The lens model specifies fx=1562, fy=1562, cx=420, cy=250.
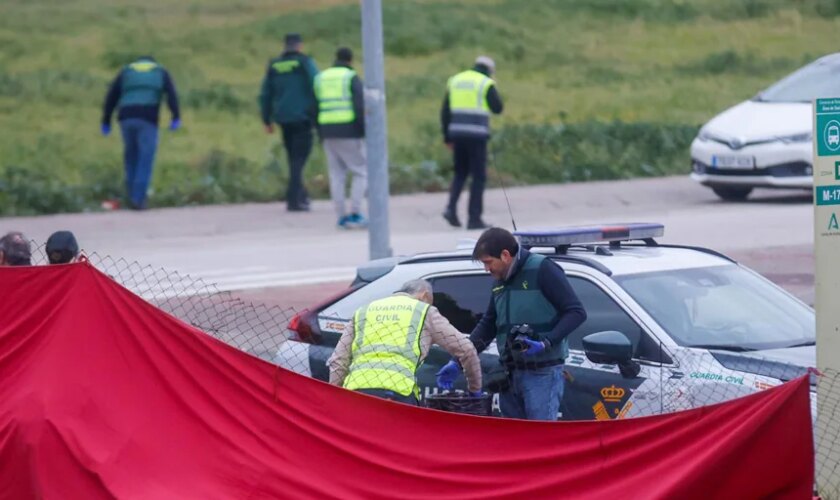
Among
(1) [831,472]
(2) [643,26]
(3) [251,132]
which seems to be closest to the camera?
(1) [831,472]

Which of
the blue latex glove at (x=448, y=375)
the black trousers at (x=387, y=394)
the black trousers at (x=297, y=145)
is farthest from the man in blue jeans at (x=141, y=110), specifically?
the black trousers at (x=387, y=394)

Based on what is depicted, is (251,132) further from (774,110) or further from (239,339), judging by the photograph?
(239,339)

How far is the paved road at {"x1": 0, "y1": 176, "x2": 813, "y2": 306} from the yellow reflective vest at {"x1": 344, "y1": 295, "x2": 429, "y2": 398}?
6433 mm

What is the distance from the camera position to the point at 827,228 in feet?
24.5

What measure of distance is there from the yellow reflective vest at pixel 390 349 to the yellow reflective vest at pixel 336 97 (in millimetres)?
10811

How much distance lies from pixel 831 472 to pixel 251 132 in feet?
75.7

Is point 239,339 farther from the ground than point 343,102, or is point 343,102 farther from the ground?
point 343,102

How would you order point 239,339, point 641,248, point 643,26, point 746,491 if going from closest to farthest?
point 746,491, point 641,248, point 239,339, point 643,26

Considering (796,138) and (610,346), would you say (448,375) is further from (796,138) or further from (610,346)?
(796,138)

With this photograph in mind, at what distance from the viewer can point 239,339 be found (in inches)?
470

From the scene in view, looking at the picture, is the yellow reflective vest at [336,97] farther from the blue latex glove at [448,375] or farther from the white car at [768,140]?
the blue latex glove at [448,375]

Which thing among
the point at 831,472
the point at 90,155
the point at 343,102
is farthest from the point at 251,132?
the point at 831,472

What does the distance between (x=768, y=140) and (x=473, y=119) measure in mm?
3760

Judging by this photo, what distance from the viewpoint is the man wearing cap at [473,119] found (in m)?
17.5
